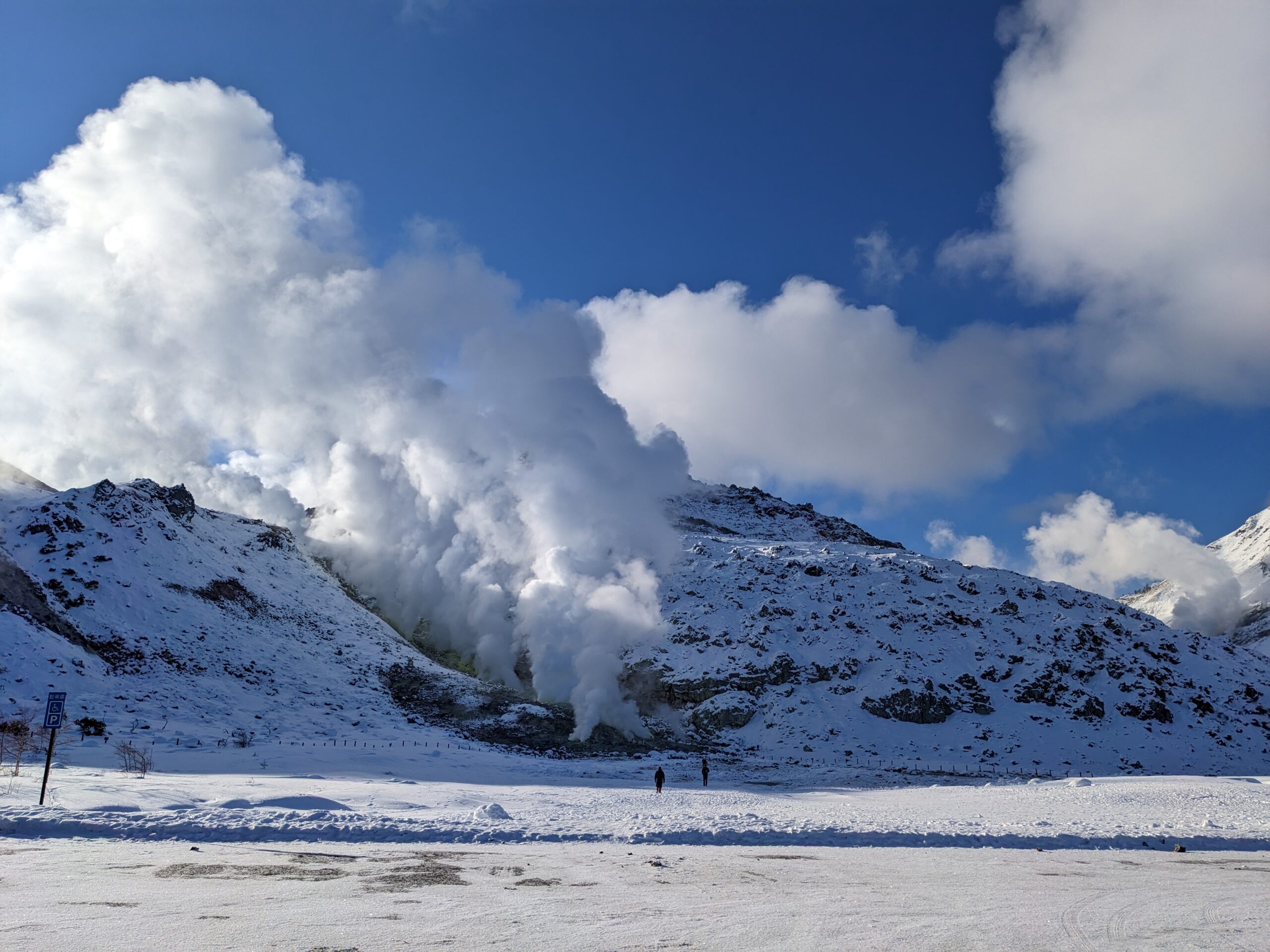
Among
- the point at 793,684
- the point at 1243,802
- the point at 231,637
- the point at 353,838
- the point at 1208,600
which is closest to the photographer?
the point at 353,838

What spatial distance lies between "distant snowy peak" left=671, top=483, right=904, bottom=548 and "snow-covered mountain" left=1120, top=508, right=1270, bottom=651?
61.4 meters

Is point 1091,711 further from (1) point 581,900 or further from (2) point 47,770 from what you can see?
(2) point 47,770

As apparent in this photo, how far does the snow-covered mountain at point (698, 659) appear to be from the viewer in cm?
4934

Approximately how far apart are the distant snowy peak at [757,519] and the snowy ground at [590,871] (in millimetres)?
93184

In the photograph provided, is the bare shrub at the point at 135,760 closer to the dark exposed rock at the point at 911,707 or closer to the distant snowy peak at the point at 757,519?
the dark exposed rock at the point at 911,707

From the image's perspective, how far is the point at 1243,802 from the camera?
28750 millimetres

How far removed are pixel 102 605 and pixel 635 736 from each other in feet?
125

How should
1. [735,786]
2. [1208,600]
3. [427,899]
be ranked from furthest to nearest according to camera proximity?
[1208,600], [735,786], [427,899]

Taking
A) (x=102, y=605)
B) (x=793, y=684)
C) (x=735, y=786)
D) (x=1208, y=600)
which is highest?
(x=1208, y=600)

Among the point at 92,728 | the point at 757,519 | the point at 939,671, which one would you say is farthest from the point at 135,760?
the point at 757,519

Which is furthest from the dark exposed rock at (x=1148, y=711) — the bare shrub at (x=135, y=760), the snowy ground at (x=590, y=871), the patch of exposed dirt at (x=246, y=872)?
the patch of exposed dirt at (x=246, y=872)

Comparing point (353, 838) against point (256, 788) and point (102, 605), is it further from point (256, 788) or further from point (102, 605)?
point (102, 605)

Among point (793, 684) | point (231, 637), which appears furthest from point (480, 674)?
point (793, 684)

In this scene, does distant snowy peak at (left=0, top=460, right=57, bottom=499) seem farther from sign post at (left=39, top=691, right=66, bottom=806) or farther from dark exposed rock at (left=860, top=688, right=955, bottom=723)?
dark exposed rock at (left=860, top=688, right=955, bottom=723)
